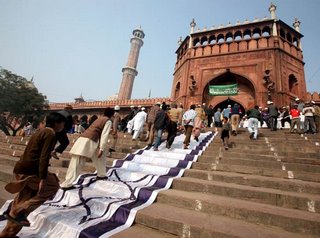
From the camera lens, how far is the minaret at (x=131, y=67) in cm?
4309

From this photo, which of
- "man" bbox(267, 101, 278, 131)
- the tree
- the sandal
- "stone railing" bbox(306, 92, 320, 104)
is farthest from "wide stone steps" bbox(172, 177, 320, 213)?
the tree

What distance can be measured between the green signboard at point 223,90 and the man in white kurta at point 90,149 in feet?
44.4

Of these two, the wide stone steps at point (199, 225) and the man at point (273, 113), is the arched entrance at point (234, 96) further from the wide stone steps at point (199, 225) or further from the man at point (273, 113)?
the wide stone steps at point (199, 225)

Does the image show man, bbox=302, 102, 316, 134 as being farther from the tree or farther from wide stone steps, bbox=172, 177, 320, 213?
the tree

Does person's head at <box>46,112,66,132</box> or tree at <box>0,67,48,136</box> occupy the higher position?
tree at <box>0,67,48,136</box>

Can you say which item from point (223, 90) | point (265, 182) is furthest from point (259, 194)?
point (223, 90)

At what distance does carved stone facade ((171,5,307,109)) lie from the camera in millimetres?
15555

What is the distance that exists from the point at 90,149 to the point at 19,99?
77.8ft

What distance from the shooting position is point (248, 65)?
16.5 meters

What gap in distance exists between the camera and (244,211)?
2621 mm

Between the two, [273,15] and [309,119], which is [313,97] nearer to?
[273,15]

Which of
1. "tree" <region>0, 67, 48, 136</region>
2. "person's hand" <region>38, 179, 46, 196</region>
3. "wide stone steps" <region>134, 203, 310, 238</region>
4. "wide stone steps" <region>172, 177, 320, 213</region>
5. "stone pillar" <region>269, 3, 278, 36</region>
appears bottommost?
"wide stone steps" <region>134, 203, 310, 238</region>

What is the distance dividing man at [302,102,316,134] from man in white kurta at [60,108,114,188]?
8.21 m

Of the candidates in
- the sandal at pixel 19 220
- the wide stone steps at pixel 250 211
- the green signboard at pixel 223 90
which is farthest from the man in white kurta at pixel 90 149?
the green signboard at pixel 223 90
